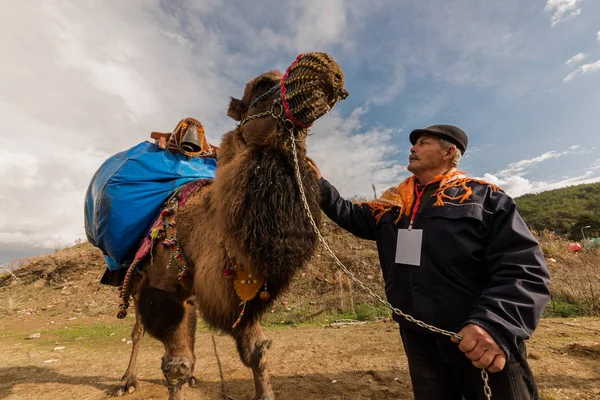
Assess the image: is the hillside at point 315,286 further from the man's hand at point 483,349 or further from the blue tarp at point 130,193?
the man's hand at point 483,349

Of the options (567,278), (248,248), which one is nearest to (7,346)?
(248,248)

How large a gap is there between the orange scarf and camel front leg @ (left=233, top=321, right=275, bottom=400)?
149 cm

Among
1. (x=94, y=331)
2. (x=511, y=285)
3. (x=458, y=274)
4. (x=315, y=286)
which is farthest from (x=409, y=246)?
(x=94, y=331)

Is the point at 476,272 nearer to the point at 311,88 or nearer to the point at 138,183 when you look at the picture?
the point at 311,88

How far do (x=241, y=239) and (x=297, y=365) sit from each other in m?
3.25

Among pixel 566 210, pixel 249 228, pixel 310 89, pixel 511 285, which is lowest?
pixel 511 285

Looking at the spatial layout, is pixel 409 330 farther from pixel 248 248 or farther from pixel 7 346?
pixel 7 346

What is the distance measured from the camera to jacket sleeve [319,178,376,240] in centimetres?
257

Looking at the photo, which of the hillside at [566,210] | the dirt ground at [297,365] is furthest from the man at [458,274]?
the hillside at [566,210]

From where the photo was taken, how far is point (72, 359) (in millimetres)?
5555

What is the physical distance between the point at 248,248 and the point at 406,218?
43.2 inches

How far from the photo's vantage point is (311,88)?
1862 millimetres

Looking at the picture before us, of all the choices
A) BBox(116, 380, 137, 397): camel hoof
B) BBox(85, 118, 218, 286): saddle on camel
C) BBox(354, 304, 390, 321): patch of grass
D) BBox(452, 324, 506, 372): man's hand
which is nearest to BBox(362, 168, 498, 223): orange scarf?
BBox(452, 324, 506, 372): man's hand

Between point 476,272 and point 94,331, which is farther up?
point 476,272
